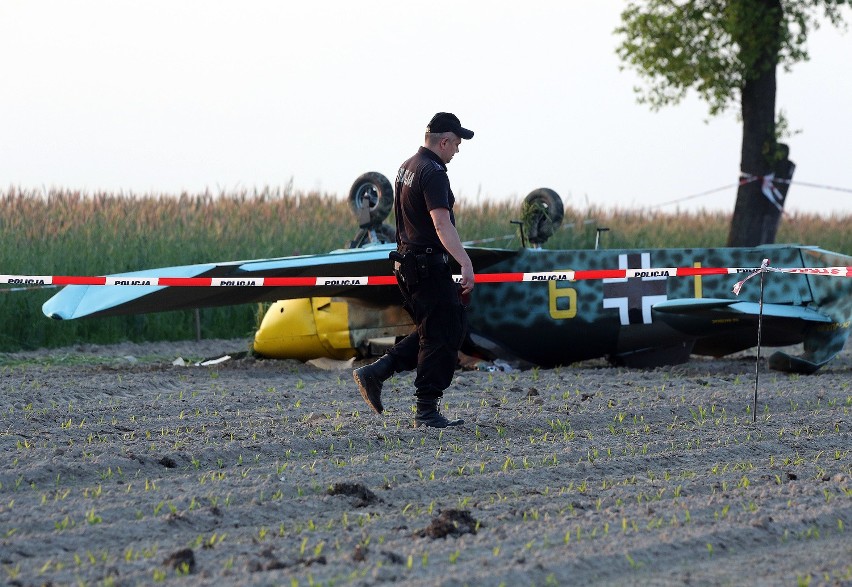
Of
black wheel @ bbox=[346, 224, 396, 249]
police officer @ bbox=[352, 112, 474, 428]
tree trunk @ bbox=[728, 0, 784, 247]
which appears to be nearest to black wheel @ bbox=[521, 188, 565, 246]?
black wheel @ bbox=[346, 224, 396, 249]

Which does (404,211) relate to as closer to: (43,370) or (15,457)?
(15,457)

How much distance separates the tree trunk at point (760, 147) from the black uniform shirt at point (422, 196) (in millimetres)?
16973

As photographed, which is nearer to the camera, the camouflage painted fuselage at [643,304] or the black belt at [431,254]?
the black belt at [431,254]

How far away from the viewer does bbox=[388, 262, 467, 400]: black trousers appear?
7570mm

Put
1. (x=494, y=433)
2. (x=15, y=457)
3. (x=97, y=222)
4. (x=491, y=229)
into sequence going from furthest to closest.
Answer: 1. (x=491, y=229)
2. (x=97, y=222)
3. (x=494, y=433)
4. (x=15, y=457)

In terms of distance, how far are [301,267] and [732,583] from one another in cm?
707

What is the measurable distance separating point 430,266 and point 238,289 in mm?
4280

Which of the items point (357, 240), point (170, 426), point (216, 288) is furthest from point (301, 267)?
point (170, 426)

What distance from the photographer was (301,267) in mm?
11016

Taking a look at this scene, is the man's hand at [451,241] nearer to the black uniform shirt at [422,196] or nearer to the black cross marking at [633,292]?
the black uniform shirt at [422,196]

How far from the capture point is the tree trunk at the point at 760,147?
2359cm

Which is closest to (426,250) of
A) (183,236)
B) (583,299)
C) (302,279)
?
(302,279)

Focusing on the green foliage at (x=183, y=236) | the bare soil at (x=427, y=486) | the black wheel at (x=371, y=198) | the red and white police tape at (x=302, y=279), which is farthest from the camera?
the green foliage at (x=183, y=236)

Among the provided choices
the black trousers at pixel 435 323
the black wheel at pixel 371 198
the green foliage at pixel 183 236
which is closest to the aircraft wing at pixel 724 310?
the black wheel at pixel 371 198
